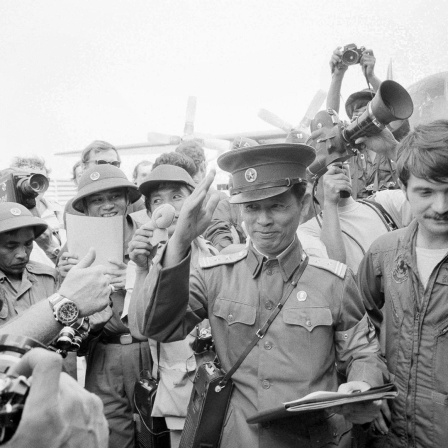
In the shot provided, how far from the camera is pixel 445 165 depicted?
1.97 meters

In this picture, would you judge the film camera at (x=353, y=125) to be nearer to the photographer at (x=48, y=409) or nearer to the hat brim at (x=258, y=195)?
the hat brim at (x=258, y=195)

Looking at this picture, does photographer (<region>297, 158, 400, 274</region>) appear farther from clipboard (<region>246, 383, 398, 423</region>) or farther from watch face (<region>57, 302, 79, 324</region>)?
watch face (<region>57, 302, 79, 324</region>)

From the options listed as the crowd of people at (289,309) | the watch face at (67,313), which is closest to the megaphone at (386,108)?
the crowd of people at (289,309)

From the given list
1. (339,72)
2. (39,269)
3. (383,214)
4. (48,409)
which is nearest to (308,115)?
(339,72)

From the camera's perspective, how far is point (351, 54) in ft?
11.3

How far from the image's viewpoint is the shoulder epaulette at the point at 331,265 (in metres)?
1.89

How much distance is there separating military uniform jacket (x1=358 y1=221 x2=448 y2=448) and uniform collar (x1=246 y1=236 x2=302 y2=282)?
0.45 m

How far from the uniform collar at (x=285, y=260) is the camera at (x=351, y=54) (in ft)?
6.69

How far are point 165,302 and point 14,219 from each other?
1298mm

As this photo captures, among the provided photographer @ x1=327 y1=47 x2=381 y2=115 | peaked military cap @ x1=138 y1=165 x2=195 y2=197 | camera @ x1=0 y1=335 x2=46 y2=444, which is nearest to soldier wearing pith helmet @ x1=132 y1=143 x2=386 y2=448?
camera @ x1=0 y1=335 x2=46 y2=444

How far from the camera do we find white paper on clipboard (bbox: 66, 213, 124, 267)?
8.30ft

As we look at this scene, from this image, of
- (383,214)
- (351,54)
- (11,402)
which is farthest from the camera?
(351,54)

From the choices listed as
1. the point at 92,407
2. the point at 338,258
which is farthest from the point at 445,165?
the point at 92,407

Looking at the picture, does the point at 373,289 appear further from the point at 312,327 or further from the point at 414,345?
the point at 312,327
